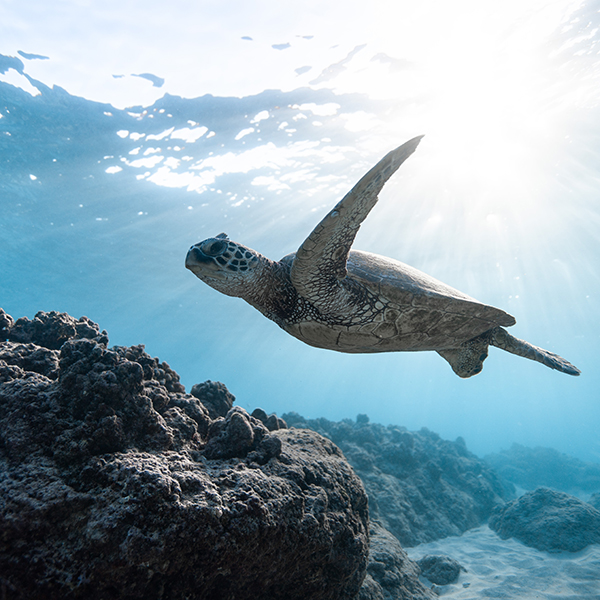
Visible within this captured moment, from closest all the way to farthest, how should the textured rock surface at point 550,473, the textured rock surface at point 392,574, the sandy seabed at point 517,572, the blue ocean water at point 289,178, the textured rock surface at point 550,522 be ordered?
1. the textured rock surface at point 392,574
2. the sandy seabed at point 517,572
3. the textured rock surface at point 550,522
4. the blue ocean water at point 289,178
5. the textured rock surface at point 550,473

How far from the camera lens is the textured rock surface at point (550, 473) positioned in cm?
1816

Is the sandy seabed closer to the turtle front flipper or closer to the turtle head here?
the turtle front flipper

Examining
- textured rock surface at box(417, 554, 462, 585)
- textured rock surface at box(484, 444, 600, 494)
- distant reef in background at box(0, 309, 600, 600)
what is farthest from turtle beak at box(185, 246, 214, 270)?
textured rock surface at box(484, 444, 600, 494)

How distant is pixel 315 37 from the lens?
8258mm

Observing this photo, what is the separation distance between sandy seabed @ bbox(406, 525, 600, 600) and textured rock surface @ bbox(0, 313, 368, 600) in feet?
13.9

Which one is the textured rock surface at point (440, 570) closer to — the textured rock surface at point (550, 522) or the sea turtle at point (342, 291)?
the textured rock surface at point (550, 522)

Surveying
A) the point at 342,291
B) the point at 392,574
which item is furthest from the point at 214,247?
the point at 392,574

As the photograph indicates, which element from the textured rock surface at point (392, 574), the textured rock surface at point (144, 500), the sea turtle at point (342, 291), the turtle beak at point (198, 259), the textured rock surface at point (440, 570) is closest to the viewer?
the textured rock surface at point (144, 500)

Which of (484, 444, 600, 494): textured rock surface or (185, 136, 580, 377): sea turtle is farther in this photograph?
(484, 444, 600, 494): textured rock surface

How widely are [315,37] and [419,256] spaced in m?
15.5

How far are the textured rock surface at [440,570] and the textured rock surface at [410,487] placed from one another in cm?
114

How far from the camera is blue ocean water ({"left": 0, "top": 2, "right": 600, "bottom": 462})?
10086 millimetres

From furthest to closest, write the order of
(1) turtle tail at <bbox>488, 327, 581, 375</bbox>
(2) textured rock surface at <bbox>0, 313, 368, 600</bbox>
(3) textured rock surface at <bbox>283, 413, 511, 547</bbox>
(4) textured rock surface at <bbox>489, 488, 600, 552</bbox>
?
(3) textured rock surface at <bbox>283, 413, 511, 547</bbox>, (4) textured rock surface at <bbox>489, 488, 600, 552</bbox>, (1) turtle tail at <bbox>488, 327, 581, 375</bbox>, (2) textured rock surface at <bbox>0, 313, 368, 600</bbox>

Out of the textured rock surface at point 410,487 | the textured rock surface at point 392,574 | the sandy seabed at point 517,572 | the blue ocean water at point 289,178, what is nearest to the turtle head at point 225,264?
the textured rock surface at point 392,574
